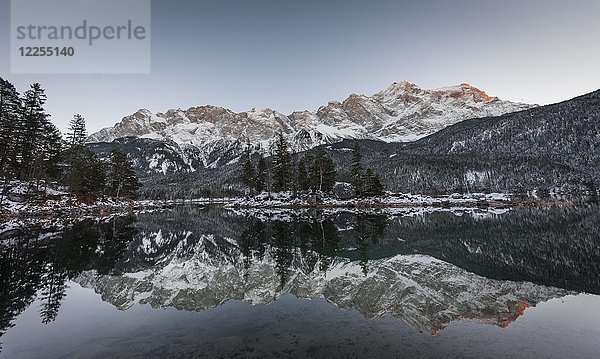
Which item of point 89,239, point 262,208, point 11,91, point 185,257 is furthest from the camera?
point 262,208

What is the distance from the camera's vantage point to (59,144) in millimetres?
72125

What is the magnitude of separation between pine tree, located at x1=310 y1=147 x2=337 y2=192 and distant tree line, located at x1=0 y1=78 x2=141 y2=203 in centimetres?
5379

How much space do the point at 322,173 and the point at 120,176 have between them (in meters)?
56.3

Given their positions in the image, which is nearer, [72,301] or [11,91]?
[72,301]

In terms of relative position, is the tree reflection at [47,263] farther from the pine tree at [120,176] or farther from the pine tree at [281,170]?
the pine tree at [120,176]

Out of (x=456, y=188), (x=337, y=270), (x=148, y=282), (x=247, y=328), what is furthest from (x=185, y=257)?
(x=456, y=188)

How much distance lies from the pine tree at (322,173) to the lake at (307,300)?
5765 centimetres

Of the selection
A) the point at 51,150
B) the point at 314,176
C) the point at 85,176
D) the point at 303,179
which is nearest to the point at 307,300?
the point at 303,179

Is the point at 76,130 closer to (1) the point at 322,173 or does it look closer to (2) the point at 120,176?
(2) the point at 120,176

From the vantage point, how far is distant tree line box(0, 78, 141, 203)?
5784 cm

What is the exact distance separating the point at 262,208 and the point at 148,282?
65.6 m

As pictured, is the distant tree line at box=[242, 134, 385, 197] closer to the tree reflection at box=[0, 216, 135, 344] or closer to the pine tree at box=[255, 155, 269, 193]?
the pine tree at box=[255, 155, 269, 193]

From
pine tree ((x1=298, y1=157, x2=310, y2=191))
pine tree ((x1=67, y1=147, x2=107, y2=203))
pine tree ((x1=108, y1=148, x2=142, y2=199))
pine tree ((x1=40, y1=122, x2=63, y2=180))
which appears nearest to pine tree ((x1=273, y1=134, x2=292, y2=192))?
pine tree ((x1=298, y1=157, x2=310, y2=191))

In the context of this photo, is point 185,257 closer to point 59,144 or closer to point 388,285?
point 388,285
